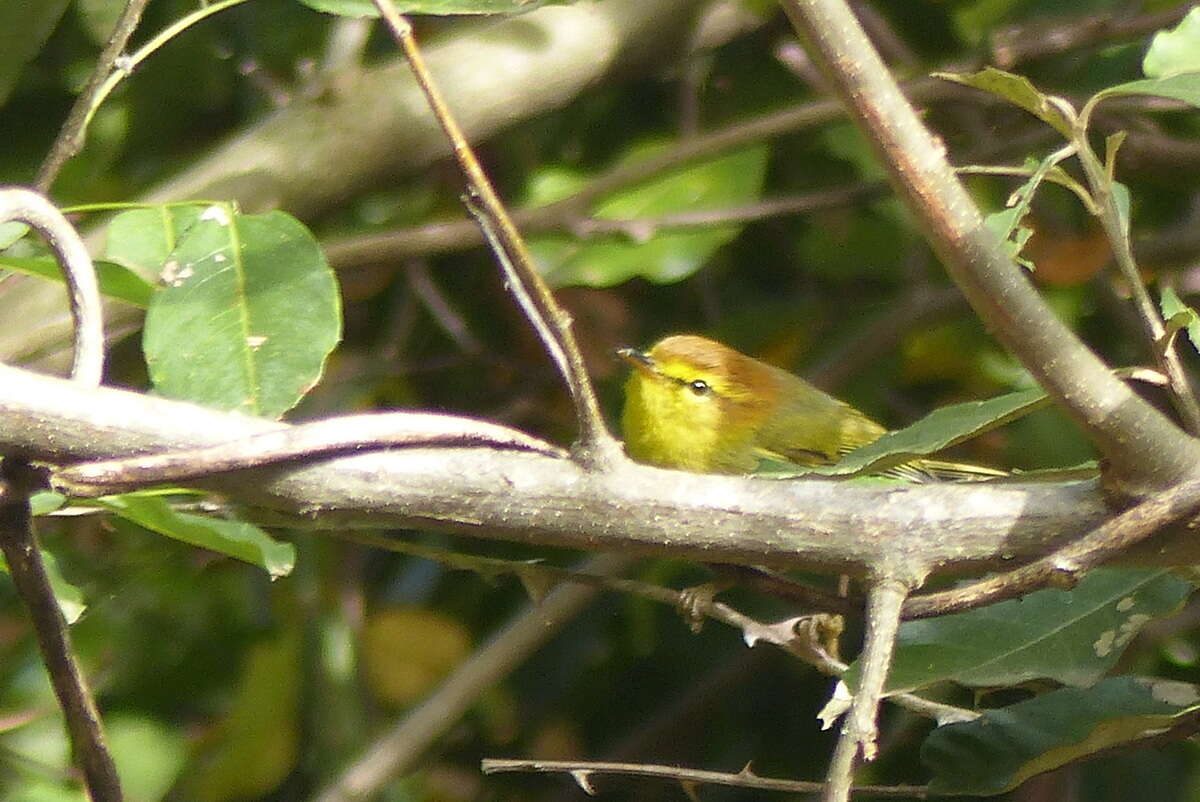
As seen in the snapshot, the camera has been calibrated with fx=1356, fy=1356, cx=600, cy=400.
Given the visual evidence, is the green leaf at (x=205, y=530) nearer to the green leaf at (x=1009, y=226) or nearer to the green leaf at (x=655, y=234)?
the green leaf at (x=1009, y=226)

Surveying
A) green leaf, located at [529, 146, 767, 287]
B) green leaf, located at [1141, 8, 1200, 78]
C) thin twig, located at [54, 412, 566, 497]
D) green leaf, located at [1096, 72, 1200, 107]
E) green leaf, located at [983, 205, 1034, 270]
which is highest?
green leaf, located at [529, 146, 767, 287]

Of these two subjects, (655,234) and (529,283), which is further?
(655,234)

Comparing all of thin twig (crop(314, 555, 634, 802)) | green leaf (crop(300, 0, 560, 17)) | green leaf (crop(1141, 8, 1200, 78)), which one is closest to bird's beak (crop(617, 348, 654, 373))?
thin twig (crop(314, 555, 634, 802))

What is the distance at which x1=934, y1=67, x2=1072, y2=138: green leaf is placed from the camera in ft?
3.38

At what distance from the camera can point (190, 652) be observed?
2.10m

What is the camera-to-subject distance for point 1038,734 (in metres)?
1.32

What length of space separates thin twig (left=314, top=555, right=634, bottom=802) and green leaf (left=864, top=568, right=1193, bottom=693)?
33.0 inches

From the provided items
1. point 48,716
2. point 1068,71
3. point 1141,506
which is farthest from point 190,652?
point 1068,71

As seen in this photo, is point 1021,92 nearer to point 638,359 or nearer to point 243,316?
point 243,316

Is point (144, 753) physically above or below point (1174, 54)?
below

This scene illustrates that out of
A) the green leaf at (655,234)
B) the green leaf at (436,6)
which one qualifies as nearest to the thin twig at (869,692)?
the green leaf at (436,6)

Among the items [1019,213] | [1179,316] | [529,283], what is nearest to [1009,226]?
[1019,213]

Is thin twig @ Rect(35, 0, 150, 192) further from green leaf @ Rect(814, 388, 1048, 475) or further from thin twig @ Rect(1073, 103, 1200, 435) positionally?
thin twig @ Rect(1073, 103, 1200, 435)

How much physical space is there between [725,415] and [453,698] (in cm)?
81
